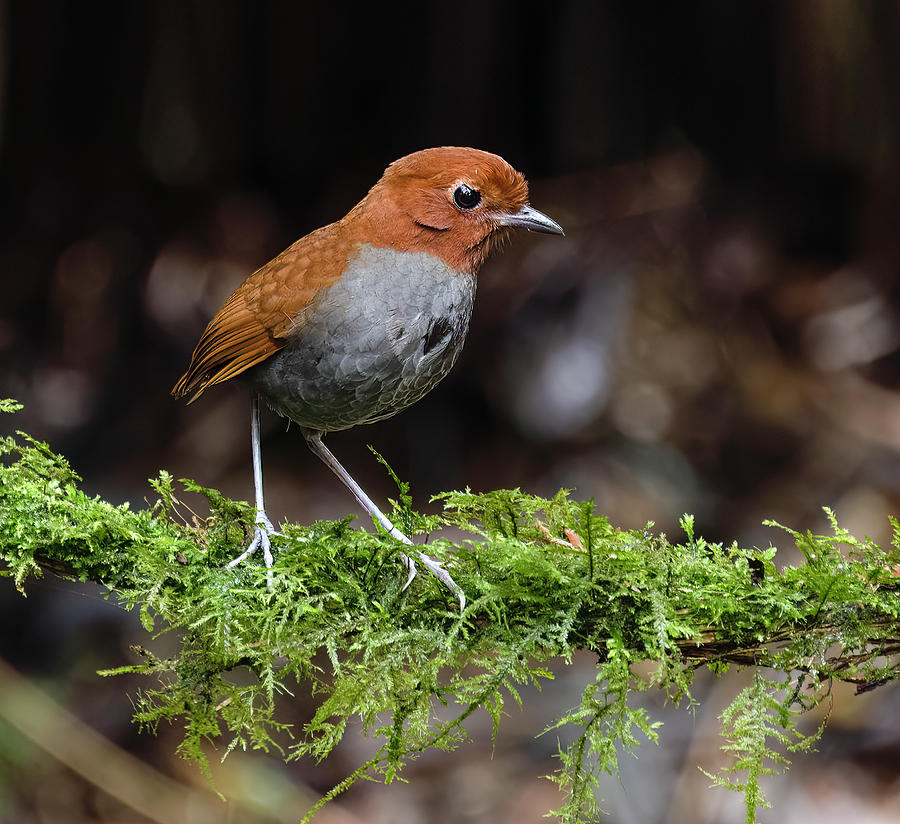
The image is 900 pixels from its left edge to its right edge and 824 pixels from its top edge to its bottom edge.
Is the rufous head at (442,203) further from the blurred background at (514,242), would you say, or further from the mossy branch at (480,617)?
the blurred background at (514,242)

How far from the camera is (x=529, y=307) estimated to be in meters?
4.32

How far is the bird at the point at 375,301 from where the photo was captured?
6.51ft

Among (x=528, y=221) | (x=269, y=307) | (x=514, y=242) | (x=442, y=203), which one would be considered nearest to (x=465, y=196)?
(x=442, y=203)

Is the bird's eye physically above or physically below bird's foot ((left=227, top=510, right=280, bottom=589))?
above

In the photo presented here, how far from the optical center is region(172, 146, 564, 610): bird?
1984 millimetres

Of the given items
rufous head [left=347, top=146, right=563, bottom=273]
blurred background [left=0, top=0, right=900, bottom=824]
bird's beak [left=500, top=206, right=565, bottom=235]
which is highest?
rufous head [left=347, top=146, right=563, bottom=273]

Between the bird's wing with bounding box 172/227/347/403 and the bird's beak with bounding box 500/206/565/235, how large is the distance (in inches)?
14.8

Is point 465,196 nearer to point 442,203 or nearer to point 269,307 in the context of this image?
point 442,203

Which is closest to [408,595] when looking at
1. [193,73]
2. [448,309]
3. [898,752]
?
[448,309]

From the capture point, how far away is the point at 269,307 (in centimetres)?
206

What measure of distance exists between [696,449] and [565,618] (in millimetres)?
2593

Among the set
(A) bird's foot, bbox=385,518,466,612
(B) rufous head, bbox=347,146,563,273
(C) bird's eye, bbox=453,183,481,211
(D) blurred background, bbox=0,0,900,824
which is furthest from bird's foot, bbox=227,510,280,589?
(D) blurred background, bbox=0,0,900,824

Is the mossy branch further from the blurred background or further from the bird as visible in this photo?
the blurred background

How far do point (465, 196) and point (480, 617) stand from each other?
2.97ft
